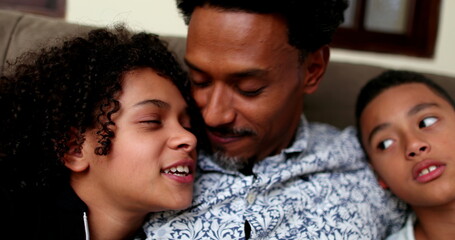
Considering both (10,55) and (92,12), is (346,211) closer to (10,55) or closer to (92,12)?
(10,55)

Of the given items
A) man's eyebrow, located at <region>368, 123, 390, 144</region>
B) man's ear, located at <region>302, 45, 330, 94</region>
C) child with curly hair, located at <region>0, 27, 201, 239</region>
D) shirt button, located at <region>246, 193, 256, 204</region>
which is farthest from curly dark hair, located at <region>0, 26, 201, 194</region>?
man's eyebrow, located at <region>368, 123, 390, 144</region>

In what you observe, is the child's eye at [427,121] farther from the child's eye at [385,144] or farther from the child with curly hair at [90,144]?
the child with curly hair at [90,144]

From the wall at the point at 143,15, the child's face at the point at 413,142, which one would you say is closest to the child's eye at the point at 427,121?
the child's face at the point at 413,142

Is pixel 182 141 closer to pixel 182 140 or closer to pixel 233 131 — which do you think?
pixel 182 140

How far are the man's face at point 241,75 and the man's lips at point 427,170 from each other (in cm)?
41

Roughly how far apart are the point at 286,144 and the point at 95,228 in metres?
0.64

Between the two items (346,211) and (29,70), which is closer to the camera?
(29,70)

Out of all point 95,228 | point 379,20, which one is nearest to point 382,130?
point 95,228

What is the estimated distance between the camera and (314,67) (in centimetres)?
142

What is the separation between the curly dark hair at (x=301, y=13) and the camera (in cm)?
120

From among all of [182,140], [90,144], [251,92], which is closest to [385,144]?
[251,92]

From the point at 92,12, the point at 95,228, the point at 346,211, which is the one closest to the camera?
the point at 95,228

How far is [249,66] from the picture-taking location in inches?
46.4

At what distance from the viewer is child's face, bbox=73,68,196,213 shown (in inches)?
41.2
